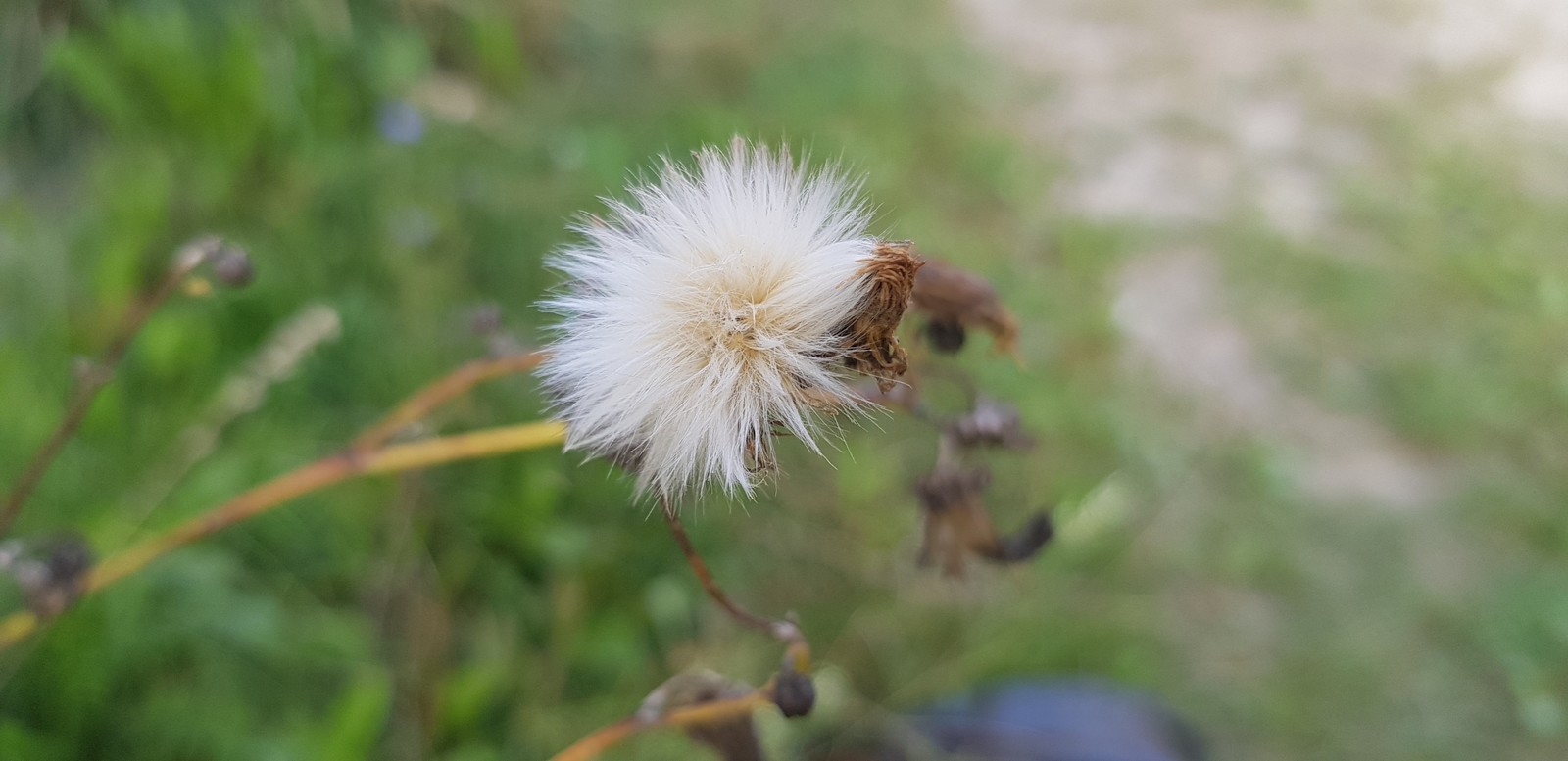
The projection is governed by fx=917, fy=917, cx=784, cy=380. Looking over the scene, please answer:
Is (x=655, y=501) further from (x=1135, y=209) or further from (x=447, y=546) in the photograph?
(x=1135, y=209)

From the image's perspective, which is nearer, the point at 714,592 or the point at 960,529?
the point at 714,592

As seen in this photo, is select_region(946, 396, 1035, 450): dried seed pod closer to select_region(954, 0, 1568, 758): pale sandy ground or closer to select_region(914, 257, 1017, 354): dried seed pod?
select_region(914, 257, 1017, 354): dried seed pod

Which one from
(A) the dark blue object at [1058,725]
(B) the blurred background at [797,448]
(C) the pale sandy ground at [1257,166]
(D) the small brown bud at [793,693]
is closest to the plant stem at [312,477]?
(B) the blurred background at [797,448]

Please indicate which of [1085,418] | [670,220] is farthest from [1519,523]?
[670,220]

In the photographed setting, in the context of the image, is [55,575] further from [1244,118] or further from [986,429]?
[1244,118]

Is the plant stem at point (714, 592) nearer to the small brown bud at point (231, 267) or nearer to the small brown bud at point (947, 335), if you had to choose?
the small brown bud at point (947, 335)

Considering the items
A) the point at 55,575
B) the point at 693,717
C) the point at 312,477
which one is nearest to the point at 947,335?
the point at 693,717
